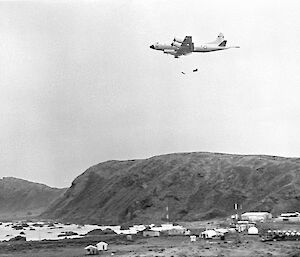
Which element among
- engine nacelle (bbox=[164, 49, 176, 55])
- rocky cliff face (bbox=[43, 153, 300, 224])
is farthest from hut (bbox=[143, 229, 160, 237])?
rocky cliff face (bbox=[43, 153, 300, 224])

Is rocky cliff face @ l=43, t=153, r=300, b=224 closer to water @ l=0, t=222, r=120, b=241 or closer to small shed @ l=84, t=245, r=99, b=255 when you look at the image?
water @ l=0, t=222, r=120, b=241

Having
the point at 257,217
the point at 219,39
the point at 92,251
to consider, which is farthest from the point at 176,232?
the point at 219,39

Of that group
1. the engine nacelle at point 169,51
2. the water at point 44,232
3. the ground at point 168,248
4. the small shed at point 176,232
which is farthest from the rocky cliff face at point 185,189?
the engine nacelle at point 169,51

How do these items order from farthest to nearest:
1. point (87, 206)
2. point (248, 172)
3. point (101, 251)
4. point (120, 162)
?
1. point (120, 162)
2. point (87, 206)
3. point (248, 172)
4. point (101, 251)

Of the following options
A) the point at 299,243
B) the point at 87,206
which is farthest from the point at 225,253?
the point at 87,206

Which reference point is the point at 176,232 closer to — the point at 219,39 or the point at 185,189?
the point at 219,39

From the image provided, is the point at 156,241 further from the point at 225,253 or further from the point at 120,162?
the point at 120,162
